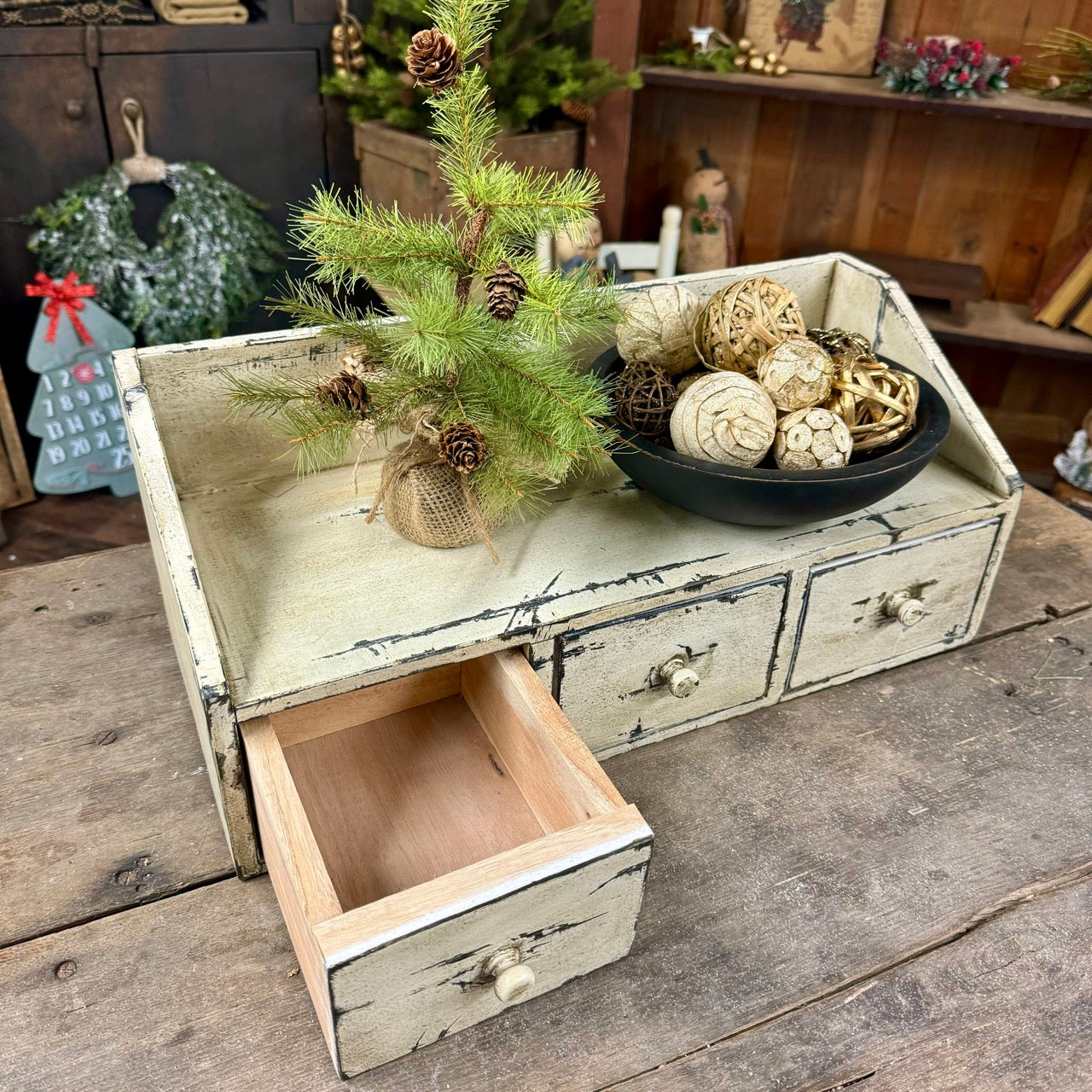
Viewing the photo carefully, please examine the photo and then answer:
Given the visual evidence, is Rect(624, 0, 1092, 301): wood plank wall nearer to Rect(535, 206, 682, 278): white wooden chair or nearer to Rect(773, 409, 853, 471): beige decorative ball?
Rect(535, 206, 682, 278): white wooden chair

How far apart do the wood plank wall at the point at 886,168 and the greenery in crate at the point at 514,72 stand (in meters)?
0.19

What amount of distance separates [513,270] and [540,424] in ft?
0.37

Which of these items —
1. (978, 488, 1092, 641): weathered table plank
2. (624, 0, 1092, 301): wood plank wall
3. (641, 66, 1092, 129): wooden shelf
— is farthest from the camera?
(624, 0, 1092, 301): wood plank wall

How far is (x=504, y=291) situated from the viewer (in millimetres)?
711

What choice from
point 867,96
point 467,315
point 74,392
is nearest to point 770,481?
point 467,315

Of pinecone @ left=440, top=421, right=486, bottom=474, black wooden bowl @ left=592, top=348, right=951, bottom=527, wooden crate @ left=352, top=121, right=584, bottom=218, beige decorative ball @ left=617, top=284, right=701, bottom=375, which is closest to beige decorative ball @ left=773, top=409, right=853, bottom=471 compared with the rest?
black wooden bowl @ left=592, top=348, right=951, bottom=527

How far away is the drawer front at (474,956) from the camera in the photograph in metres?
0.58

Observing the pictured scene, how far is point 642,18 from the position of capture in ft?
5.94

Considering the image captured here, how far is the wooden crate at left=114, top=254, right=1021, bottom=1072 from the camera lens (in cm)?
63

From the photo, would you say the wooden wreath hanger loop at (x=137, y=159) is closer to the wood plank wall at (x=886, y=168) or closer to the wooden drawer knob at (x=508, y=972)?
the wood plank wall at (x=886, y=168)

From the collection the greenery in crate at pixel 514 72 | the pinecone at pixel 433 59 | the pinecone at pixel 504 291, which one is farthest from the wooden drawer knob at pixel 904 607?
the greenery in crate at pixel 514 72

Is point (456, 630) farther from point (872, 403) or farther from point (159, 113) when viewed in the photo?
point (159, 113)

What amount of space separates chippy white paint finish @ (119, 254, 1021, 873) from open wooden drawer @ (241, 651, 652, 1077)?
0.15ft

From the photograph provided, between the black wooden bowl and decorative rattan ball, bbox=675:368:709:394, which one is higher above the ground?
decorative rattan ball, bbox=675:368:709:394
